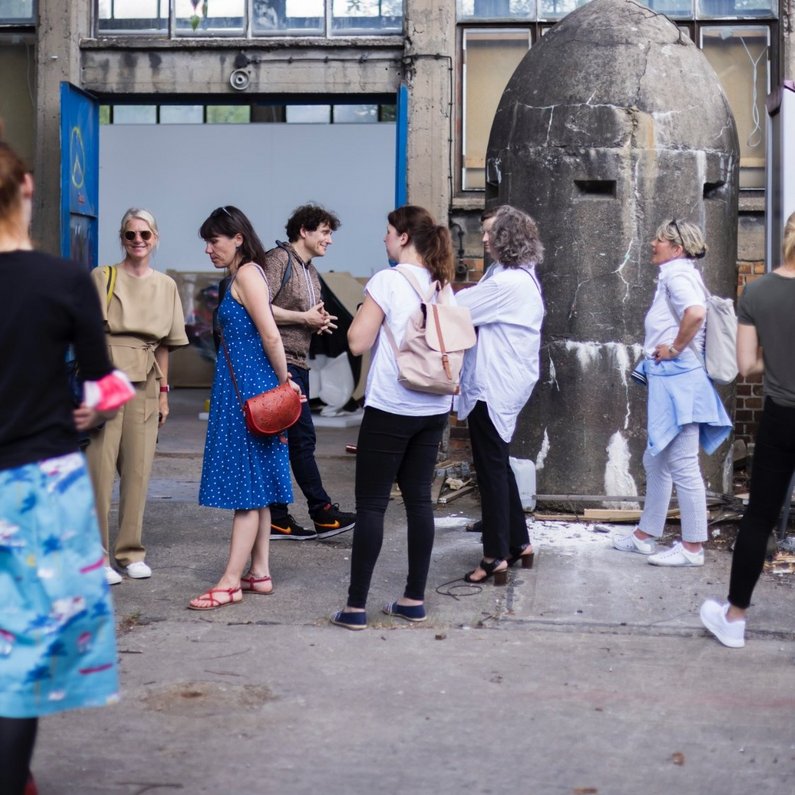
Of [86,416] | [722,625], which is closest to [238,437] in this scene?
[722,625]

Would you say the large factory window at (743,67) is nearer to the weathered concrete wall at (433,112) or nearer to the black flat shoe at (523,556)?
the weathered concrete wall at (433,112)

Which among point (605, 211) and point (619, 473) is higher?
point (605, 211)

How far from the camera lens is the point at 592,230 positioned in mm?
7441

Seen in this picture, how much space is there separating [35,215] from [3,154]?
8336 mm

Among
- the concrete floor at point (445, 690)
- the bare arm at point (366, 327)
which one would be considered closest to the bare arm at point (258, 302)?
the bare arm at point (366, 327)

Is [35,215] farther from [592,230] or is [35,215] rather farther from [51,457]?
[51,457]

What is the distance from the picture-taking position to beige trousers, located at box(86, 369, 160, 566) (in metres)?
5.90

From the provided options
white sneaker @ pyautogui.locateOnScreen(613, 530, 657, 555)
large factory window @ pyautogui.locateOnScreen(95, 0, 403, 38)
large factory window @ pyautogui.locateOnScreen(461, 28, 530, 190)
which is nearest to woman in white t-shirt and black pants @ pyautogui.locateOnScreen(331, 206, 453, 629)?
white sneaker @ pyautogui.locateOnScreen(613, 530, 657, 555)

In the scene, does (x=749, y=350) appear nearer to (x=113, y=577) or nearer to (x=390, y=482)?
(x=390, y=482)

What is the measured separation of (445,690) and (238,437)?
5.18ft

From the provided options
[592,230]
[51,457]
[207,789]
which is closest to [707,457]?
[592,230]

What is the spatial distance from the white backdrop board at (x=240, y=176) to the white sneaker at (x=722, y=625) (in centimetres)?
1139

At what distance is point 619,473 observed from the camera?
7.48 meters

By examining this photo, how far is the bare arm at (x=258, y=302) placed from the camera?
17.7 feet
